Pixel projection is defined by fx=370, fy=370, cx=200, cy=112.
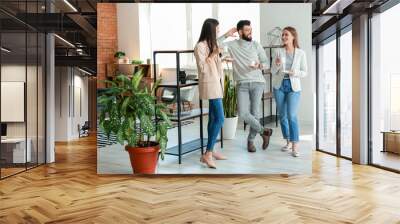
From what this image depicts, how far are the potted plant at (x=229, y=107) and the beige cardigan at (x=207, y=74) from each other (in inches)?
4.1

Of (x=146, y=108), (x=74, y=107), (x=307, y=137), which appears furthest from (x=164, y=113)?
(x=74, y=107)

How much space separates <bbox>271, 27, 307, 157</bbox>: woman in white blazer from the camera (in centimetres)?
468

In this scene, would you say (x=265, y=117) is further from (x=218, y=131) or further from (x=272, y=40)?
(x=272, y=40)

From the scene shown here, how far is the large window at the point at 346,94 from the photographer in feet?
21.0

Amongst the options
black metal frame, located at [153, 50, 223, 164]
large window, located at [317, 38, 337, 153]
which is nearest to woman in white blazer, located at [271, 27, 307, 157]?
black metal frame, located at [153, 50, 223, 164]

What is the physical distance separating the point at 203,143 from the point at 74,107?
925 centimetres

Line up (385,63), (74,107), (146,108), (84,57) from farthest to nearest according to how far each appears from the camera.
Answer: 1. (74,107)
2. (84,57)
3. (385,63)
4. (146,108)

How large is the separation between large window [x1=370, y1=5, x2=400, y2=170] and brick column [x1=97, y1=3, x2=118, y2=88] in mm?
3882

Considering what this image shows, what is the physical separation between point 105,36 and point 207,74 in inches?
54.8

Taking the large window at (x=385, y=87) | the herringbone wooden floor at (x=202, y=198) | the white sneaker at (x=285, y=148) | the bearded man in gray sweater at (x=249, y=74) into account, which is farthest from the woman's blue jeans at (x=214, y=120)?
the large window at (x=385, y=87)

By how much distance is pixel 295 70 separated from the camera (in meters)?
4.69

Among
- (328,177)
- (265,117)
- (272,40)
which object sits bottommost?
(328,177)

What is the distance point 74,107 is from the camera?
12.8m

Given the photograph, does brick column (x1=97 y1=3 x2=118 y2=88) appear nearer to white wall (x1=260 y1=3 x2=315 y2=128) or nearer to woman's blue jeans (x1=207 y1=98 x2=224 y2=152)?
woman's blue jeans (x1=207 y1=98 x2=224 y2=152)
